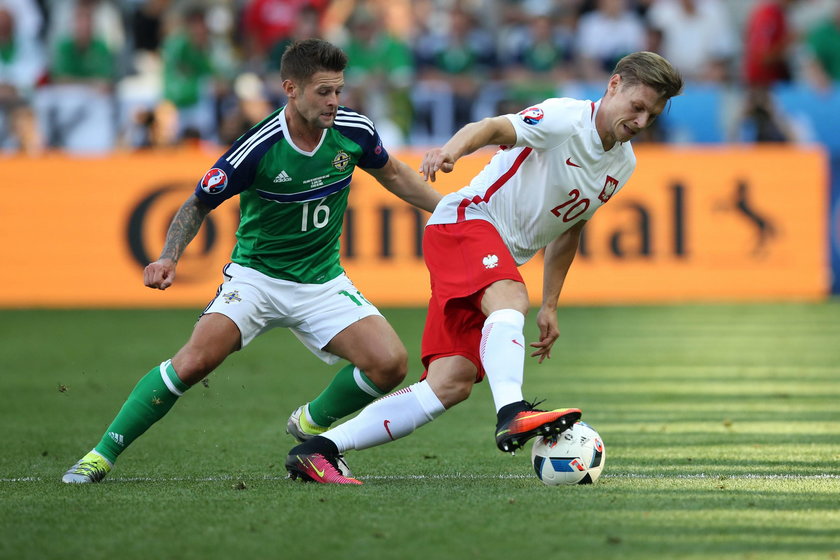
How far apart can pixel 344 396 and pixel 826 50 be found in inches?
495

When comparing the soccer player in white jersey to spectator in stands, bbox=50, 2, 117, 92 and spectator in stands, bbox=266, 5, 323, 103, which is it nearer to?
spectator in stands, bbox=266, 5, 323, 103

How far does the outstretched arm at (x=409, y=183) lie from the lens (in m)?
5.99

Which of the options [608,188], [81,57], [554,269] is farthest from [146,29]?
[608,188]

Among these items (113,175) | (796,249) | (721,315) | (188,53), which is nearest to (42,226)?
(113,175)

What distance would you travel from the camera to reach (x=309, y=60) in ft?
18.0

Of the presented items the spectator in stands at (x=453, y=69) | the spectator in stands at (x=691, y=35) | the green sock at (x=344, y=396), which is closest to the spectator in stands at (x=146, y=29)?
the spectator in stands at (x=453, y=69)

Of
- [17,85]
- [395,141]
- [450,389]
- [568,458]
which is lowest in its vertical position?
[568,458]

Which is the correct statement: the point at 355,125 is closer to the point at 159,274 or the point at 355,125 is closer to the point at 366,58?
the point at 159,274

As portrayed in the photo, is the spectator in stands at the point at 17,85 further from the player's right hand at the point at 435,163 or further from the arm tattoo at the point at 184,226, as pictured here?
the player's right hand at the point at 435,163

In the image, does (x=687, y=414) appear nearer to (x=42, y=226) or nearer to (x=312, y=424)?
(x=312, y=424)

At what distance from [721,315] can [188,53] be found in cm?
693

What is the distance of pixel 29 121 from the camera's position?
48.4ft

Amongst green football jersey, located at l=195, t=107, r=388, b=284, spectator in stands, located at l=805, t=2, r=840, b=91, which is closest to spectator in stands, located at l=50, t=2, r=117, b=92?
spectator in stands, located at l=805, t=2, r=840, b=91

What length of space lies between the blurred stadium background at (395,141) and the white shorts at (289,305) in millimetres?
8269
